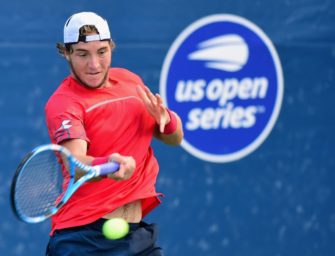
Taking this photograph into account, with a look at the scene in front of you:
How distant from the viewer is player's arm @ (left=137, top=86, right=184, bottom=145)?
156 inches

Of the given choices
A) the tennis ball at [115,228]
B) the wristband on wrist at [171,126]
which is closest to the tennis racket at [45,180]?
the tennis ball at [115,228]

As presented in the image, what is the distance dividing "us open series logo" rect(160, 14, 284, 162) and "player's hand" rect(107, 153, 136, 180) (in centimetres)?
188

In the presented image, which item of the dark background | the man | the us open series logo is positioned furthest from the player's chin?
the us open series logo

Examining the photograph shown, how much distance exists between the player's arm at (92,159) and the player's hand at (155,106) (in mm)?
317

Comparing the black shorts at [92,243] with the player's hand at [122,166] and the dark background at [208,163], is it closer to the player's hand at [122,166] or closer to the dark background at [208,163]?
the player's hand at [122,166]

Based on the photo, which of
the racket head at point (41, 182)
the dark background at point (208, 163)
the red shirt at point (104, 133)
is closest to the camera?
the racket head at point (41, 182)

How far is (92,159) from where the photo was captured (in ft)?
12.3

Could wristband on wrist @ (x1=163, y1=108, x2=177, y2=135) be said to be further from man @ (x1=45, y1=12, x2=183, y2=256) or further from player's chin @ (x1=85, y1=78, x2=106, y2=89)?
player's chin @ (x1=85, y1=78, x2=106, y2=89)

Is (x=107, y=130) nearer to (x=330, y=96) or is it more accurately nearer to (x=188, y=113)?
(x=188, y=113)

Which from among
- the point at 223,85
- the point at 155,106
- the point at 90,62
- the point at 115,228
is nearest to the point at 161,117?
the point at 155,106

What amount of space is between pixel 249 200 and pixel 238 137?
384 mm

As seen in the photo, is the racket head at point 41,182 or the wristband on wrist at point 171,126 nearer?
the racket head at point 41,182

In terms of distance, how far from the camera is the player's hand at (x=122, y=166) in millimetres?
3654

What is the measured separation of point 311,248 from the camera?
5.99 metres
